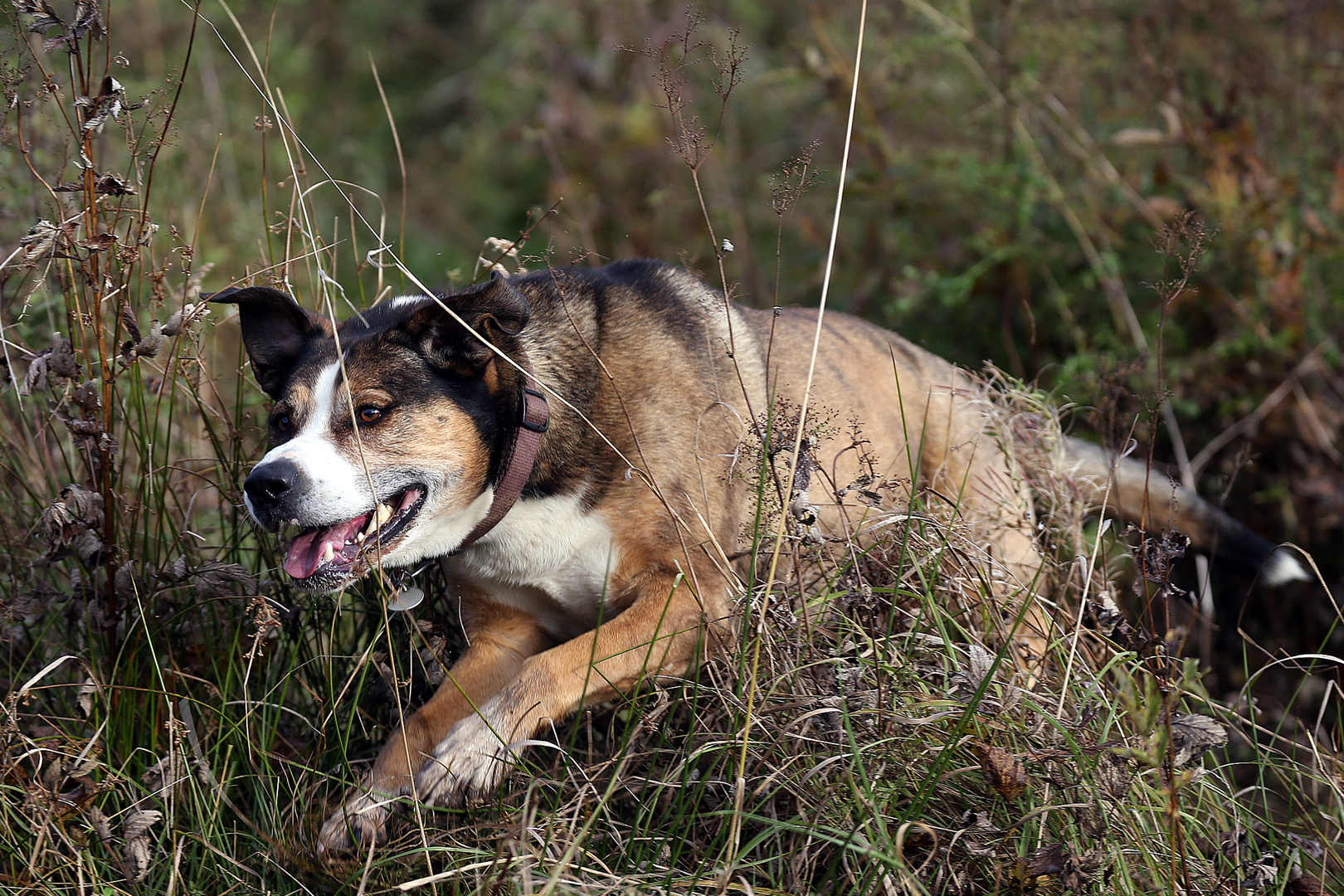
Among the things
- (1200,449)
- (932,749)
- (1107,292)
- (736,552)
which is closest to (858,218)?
(1107,292)

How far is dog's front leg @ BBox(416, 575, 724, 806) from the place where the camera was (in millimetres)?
2537

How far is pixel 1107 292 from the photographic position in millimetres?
4914

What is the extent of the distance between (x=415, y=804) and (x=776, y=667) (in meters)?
0.86

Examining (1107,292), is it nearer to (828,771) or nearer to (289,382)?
(828,771)

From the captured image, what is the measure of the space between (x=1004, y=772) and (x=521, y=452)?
4.45 ft

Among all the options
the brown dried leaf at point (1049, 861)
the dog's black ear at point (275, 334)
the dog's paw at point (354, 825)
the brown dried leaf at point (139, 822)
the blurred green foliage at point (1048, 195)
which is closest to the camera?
the brown dried leaf at point (1049, 861)

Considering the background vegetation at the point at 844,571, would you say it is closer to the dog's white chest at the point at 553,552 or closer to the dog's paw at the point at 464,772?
the dog's paw at the point at 464,772

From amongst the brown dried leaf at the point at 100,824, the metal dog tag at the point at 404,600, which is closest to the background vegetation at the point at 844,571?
the brown dried leaf at the point at 100,824

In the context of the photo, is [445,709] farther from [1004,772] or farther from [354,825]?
[1004,772]

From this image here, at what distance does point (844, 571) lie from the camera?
273 cm

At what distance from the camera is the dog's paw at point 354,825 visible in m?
2.50

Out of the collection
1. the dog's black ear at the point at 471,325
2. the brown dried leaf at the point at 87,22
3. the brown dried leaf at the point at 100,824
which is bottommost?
the brown dried leaf at the point at 100,824

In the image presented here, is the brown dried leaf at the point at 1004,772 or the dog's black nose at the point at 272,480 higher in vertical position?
the dog's black nose at the point at 272,480

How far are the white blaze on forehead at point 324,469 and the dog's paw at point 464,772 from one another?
601 mm
